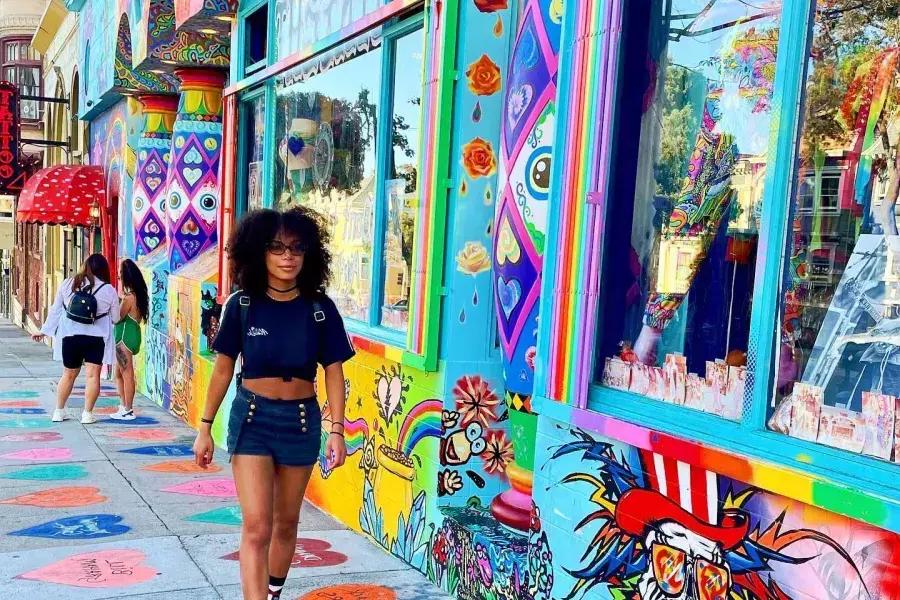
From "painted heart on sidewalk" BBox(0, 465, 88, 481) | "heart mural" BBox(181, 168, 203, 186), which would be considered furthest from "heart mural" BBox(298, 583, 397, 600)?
"heart mural" BBox(181, 168, 203, 186)

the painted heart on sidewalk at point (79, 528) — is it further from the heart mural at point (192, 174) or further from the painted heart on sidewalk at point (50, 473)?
the heart mural at point (192, 174)

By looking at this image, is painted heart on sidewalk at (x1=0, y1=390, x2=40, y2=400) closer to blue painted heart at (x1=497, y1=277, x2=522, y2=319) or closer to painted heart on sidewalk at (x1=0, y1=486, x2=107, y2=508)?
painted heart on sidewalk at (x1=0, y1=486, x2=107, y2=508)

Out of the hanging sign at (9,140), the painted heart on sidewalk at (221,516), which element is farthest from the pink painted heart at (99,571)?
the hanging sign at (9,140)

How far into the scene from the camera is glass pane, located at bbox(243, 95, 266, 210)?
8.10 m

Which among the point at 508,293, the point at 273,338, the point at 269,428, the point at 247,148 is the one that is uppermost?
the point at 247,148

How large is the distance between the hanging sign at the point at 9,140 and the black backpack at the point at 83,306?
12.2 meters

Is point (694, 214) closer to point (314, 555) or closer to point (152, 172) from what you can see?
point (314, 555)

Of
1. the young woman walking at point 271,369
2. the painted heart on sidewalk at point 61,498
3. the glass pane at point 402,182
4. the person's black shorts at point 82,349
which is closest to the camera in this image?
the young woman walking at point 271,369

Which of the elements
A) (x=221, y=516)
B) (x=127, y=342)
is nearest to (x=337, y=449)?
(x=221, y=516)

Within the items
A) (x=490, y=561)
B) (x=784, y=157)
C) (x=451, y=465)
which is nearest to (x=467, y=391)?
(x=451, y=465)

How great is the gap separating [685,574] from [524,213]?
5.95 ft

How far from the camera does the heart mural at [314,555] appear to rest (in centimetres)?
529

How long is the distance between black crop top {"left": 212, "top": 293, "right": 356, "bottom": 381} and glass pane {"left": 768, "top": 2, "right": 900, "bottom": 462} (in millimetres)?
1837

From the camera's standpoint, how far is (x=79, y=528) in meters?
5.86
